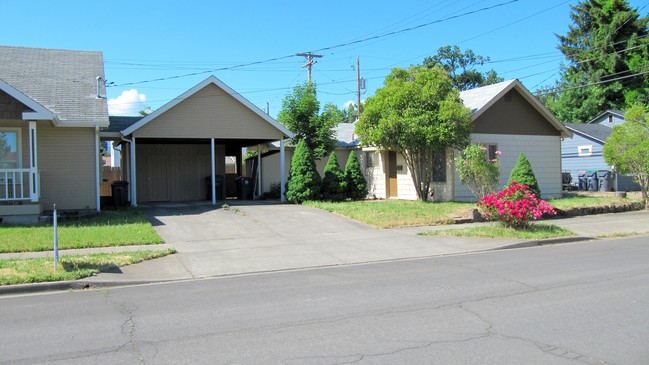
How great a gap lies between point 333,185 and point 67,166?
9457 millimetres

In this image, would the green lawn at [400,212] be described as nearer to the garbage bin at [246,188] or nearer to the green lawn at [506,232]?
the green lawn at [506,232]

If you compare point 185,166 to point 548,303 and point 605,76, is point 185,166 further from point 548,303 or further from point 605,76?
point 605,76

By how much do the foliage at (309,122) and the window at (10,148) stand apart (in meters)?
10.8

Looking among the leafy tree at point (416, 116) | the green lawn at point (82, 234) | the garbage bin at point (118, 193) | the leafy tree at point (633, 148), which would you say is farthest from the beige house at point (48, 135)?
the leafy tree at point (633, 148)

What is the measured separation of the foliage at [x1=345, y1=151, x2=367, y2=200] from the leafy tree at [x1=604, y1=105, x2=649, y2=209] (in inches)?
377

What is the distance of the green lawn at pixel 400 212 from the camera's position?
15738mm

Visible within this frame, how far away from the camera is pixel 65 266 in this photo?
30.2ft

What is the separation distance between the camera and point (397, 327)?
19.0 feet

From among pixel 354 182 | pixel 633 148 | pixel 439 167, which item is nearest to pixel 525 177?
pixel 439 167

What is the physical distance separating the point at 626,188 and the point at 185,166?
85.7 ft

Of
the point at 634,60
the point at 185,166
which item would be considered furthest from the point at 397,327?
the point at 634,60

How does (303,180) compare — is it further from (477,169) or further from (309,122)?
(477,169)

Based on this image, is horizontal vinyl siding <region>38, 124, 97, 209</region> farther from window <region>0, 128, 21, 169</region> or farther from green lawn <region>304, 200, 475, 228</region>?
green lawn <region>304, 200, 475, 228</region>

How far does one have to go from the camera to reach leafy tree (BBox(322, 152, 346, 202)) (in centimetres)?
2070
